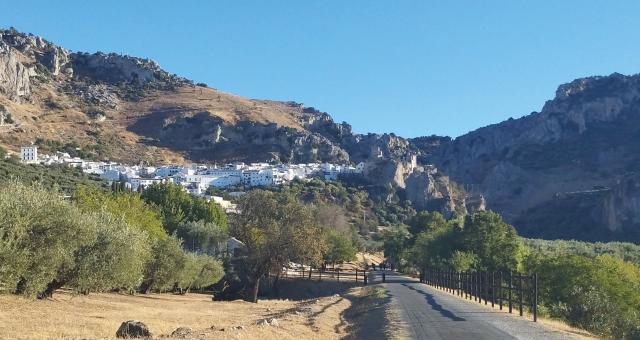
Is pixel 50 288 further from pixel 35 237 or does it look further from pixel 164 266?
pixel 164 266

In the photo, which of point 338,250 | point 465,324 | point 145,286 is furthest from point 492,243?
point 465,324

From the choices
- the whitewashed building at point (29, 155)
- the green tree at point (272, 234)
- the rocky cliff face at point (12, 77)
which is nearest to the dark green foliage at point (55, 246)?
the green tree at point (272, 234)

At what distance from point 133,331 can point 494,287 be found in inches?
716

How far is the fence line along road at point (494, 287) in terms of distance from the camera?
2471cm

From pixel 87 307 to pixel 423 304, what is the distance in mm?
16154

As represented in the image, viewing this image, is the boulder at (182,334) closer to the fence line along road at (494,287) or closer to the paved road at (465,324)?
the paved road at (465,324)

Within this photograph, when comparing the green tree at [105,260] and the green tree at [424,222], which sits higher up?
the green tree at [424,222]

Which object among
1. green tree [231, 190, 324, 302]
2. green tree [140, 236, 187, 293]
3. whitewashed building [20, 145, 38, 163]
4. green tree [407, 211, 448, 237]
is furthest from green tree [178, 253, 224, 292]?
whitewashed building [20, 145, 38, 163]

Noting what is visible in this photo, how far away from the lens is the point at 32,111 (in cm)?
19262

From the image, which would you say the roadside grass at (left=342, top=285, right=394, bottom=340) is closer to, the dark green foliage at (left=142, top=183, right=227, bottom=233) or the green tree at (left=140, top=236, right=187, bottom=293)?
the green tree at (left=140, top=236, right=187, bottom=293)

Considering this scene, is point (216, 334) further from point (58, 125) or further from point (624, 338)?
point (58, 125)

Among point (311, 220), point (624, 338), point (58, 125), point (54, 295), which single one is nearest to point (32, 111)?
point (58, 125)

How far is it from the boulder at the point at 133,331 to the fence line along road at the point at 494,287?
13.4 metres

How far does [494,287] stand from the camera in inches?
1182
